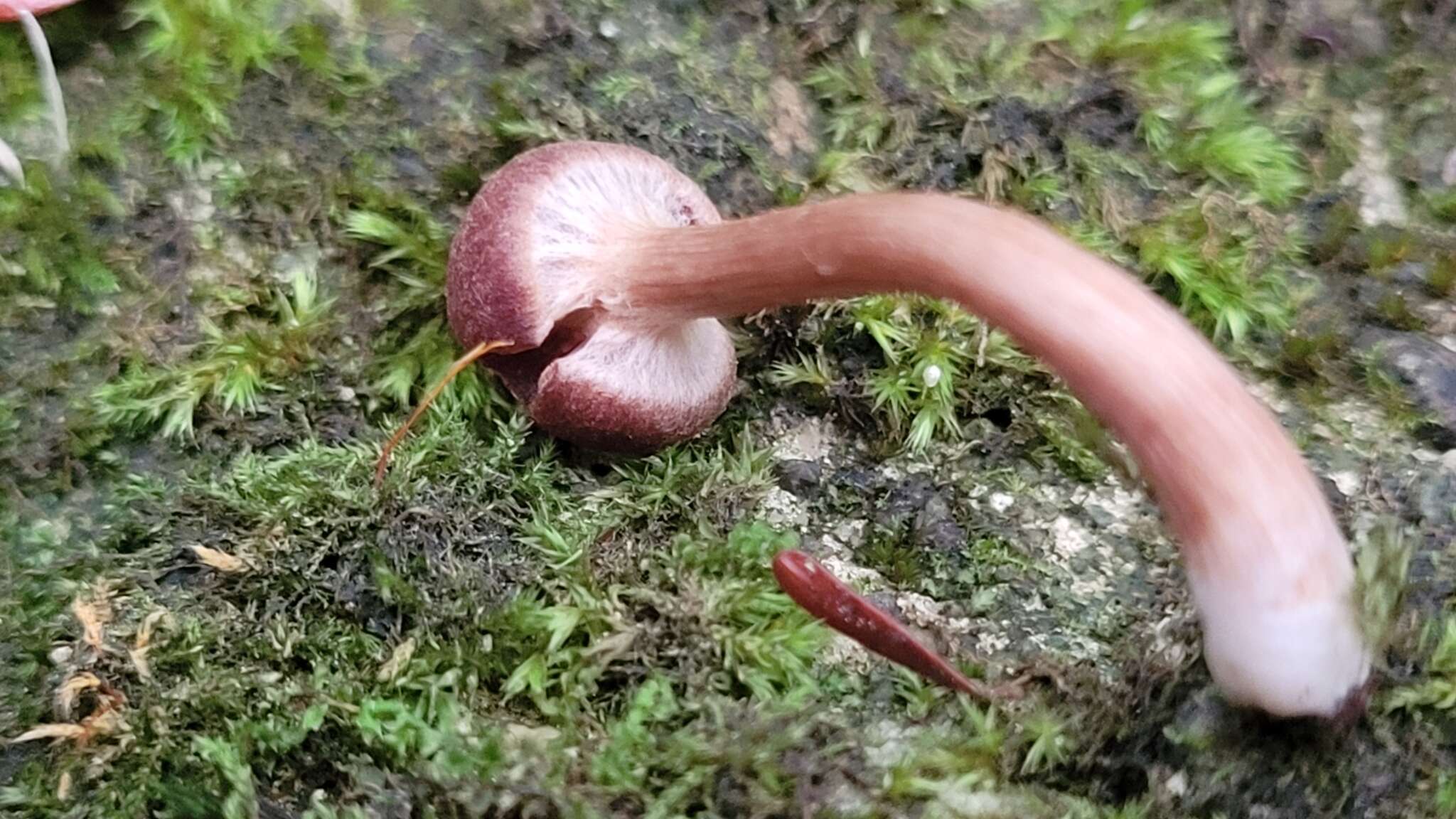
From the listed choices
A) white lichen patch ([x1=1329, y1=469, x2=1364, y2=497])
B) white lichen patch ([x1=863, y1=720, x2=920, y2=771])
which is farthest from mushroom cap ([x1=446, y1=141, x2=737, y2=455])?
white lichen patch ([x1=1329, y1=469, x2=1364, y2=497])

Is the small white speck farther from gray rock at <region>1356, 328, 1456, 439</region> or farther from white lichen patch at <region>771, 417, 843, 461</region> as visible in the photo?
white lichen patch at <region>771, 417, 843, 461</region>

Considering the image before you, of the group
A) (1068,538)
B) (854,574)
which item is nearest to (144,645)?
(854,574)

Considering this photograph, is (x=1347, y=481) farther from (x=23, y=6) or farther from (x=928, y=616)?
(x=23, y=6)

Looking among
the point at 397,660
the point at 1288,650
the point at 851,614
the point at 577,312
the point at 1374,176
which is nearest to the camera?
the point at 1288,650

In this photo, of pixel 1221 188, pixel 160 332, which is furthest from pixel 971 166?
pixel 160 332

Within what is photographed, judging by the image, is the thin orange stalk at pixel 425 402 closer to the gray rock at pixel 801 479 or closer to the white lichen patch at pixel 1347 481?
the gray rock at pixel 801 479

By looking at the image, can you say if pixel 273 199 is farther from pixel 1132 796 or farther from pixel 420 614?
pixel 1132 796
